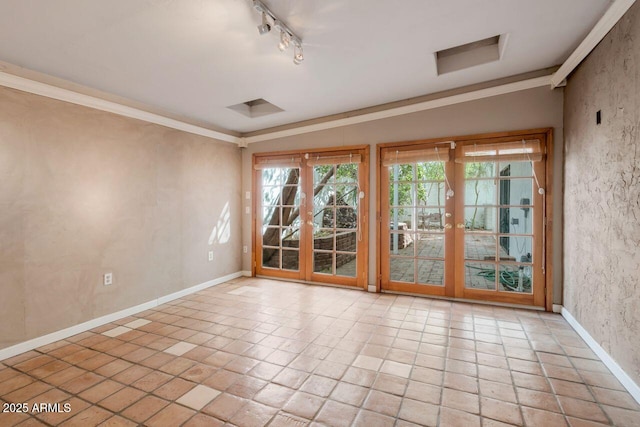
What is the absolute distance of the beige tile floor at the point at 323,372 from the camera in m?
1.78

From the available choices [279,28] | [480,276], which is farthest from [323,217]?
[279,28]

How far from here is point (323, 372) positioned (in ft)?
7.31

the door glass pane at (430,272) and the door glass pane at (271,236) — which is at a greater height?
the door glass pane at (271,236)

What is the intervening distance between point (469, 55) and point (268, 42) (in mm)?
2026

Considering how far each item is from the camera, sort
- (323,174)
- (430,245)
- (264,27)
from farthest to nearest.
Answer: (323,174), (430,245), (264,27)

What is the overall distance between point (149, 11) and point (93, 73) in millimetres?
1194

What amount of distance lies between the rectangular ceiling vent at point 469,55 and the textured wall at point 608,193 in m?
0.76

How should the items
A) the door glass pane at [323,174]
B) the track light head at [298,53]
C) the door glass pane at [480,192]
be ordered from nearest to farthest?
the track light head at [298,53] < the door glass pane at [480,192] < the door glass pane at [323,174]

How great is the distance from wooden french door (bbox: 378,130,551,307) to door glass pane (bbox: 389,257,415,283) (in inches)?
0.5

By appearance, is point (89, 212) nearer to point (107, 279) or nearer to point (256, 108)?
point (107, 279)

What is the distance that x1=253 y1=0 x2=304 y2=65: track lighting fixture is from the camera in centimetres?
193

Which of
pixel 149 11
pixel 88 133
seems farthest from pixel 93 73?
pixel 149 11

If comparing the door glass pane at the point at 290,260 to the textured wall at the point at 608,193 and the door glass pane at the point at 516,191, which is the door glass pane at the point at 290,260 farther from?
the textured wall at the point at 608,193

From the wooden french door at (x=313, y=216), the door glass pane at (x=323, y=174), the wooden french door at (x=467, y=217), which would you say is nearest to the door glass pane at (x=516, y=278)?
the wooden french door at (x=467, y=217)
